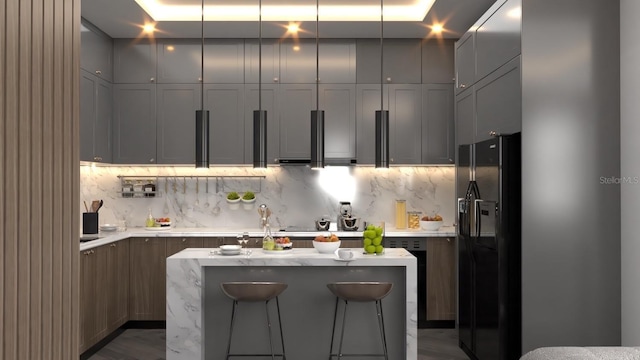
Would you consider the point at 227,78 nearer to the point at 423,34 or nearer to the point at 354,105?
the point at 354,105

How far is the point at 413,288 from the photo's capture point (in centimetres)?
368

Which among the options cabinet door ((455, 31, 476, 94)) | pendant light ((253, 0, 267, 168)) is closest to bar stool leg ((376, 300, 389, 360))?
pendant light ((253, 0, 267, 168))

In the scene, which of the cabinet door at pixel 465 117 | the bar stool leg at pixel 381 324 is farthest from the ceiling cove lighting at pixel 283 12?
the bar stool leg at pixel 381 324

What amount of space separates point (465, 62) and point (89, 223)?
373 cm

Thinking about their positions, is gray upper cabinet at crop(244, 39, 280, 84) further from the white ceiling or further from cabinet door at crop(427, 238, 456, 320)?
cabinet door at crop(427, 238, 456, 320)

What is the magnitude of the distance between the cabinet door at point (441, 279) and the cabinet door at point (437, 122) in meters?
0.95

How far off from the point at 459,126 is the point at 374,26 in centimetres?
133

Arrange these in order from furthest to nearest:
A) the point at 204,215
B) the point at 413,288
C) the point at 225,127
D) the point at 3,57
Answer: the point at 204,215 → the point at 225,127 → the point at 413,288 → the point at 3,57

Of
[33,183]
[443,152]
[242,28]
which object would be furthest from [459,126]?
[33,183]

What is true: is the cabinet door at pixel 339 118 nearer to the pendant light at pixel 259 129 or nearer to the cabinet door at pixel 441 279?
the pendant light at pixel 259 129

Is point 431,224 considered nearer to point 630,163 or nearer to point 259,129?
point 259,129

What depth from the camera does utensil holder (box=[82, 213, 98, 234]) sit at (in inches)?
185

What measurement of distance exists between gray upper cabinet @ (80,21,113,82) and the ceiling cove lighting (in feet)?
1.91

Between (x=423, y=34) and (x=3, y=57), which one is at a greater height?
(x=423, y=34)
